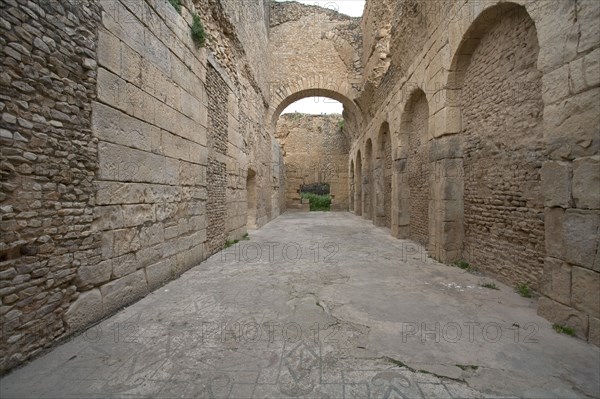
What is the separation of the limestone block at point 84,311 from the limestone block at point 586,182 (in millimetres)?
4527

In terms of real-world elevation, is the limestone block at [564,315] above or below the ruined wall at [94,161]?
below

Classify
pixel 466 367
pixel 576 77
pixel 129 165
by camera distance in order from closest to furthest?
pixel 466 367, pixel 576 77, pixel 129 165

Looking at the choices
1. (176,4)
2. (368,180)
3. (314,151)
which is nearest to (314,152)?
(314,151)

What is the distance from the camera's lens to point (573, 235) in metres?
2.40

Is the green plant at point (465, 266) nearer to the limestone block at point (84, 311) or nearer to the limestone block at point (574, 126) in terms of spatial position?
the limestone block at point (574, 126)

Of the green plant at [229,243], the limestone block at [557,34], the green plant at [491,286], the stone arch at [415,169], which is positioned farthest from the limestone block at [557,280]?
the green plant at [229,243]

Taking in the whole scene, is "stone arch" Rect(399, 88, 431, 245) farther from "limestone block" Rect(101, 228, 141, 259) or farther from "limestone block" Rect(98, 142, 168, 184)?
"limestone block" Rect(101, 228, 141, 259)

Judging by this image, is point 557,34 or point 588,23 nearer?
point 588,23

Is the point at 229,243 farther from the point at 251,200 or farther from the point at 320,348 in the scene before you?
the point at 320,348

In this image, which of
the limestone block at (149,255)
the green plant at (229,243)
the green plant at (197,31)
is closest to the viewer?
the limestone block at (149,255)

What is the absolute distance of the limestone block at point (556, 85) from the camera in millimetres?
2463

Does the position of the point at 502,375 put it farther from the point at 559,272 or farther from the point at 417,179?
the point at 417,179

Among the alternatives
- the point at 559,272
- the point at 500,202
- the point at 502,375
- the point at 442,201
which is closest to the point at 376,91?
the point at 442,201

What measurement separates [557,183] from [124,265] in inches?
178
